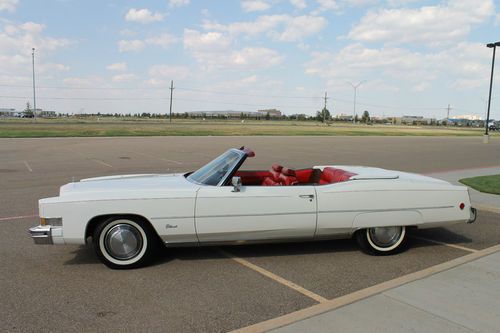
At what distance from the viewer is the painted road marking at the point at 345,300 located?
327 cm

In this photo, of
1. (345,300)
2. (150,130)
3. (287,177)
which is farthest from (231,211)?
(150,130)

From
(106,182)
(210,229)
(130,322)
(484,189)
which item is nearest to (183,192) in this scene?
(210,229)

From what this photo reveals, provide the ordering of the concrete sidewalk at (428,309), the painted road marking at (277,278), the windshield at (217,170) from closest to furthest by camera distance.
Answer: the concrete sidewalk at (428,309)
the painted road marking at (277,278)
the windshield at (217,170)

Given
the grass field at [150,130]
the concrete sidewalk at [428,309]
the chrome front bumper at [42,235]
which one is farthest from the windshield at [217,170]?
the grass field at [150,130]

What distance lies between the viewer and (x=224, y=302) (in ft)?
12.6

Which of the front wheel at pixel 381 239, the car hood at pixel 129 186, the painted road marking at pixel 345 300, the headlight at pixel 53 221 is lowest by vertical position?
the painted road marking at pixel 345 300

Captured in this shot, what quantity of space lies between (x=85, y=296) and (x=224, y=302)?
1.28m

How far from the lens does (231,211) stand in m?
4.64

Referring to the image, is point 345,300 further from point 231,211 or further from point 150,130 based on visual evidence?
point 150,130

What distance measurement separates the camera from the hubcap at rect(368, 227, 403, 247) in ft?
17.0

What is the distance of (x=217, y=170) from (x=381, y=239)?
2124mm

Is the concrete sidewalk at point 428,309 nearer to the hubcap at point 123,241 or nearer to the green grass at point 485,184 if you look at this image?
the hubcap at point 123,241

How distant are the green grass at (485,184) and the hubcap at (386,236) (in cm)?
552

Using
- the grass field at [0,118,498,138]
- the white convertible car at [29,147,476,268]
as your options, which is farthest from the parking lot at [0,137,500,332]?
the grass field at [0,118,498,138]
